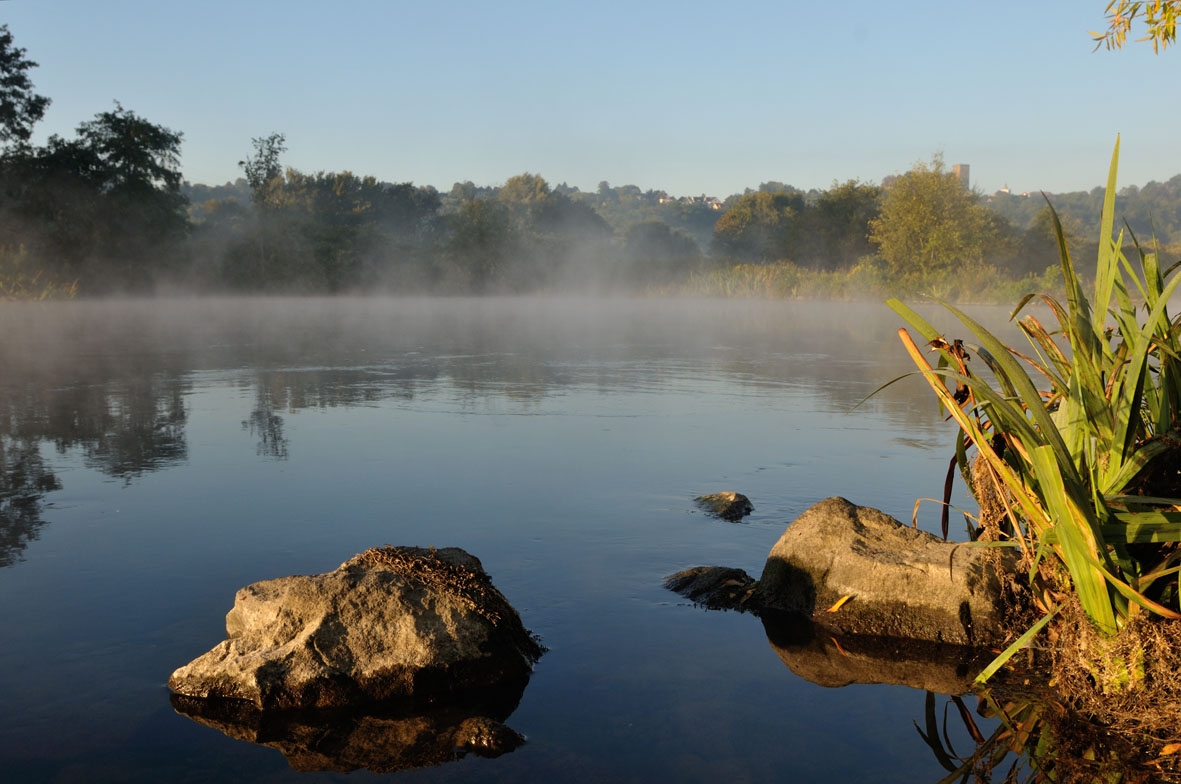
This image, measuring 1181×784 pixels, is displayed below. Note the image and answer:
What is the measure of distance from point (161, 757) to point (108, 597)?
181cm

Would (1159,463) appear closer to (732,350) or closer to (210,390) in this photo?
(210,390)

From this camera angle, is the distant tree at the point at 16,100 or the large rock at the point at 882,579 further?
the distant tree at the point at 16,100

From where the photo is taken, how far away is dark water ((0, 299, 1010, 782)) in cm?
360

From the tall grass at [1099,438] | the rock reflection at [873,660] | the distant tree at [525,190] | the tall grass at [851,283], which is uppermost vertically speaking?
the distant tree at [525,190]

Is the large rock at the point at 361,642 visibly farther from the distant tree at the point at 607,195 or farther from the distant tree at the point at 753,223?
the distant tree at the point at 607,195

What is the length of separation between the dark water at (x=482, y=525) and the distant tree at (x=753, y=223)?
67.0 meters

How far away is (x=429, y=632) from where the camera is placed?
406 centimetres

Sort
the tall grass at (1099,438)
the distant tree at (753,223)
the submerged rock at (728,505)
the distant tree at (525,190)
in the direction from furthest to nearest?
the distant tree at (525,190), the distant tree at (753,223), the submerged rock at (728,505), the tall grass at (1099,438)

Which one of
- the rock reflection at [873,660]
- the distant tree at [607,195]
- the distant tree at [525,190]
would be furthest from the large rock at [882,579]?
the distant tree at [607,195]

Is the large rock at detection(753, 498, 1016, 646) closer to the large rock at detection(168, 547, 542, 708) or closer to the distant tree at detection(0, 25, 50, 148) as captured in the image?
the large rock at detection(168, 547, 542, 708)

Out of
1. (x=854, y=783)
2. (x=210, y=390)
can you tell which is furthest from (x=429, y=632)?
(x=210, y=390)

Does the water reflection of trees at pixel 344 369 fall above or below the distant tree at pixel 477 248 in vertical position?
below

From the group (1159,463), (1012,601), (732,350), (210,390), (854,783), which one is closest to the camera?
(854,783)

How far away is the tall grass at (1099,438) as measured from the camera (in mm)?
3388
